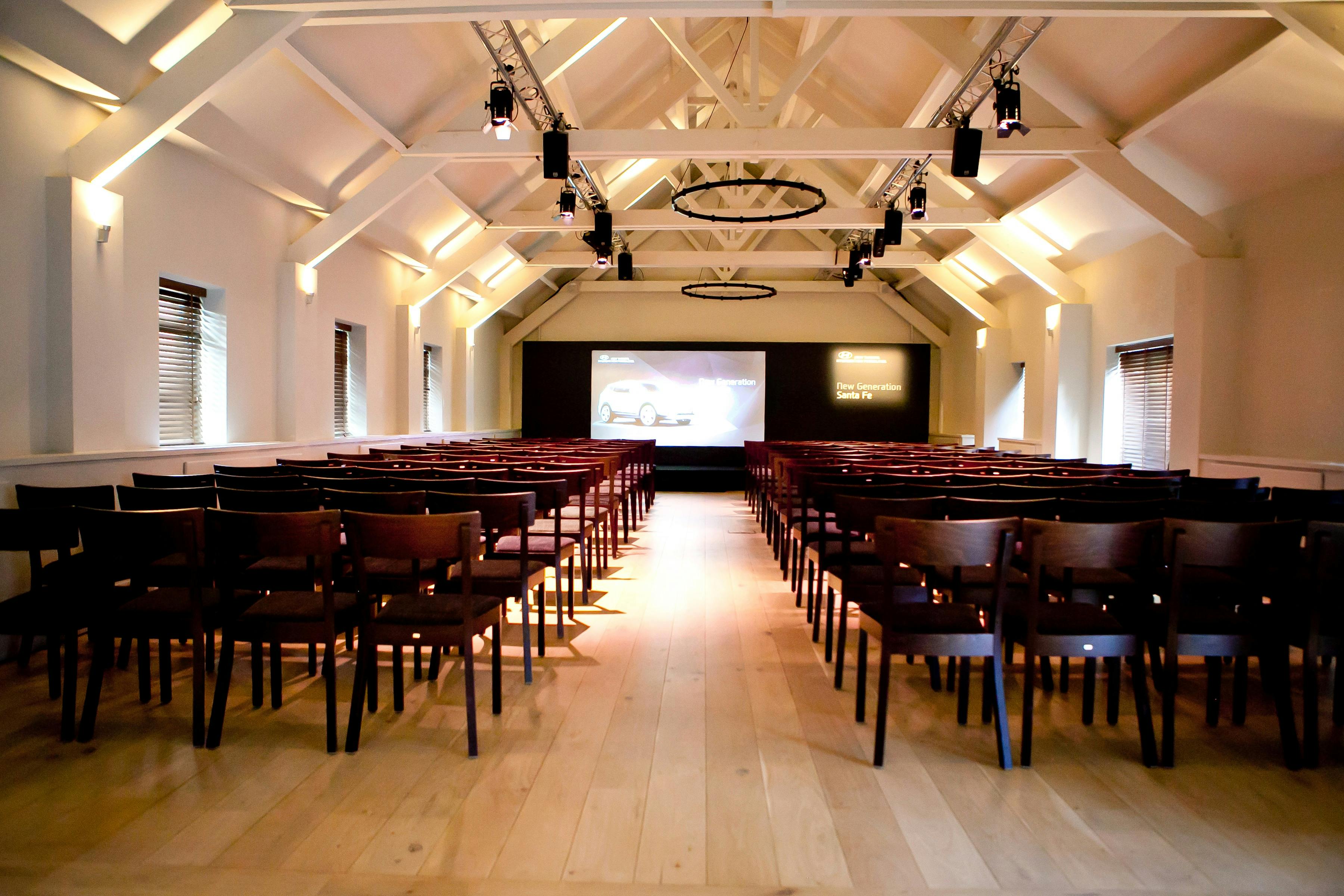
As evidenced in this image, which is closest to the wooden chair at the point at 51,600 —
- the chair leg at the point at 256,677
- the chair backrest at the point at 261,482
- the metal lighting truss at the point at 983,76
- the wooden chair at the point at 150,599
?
the wooden chair at the point at 150,599

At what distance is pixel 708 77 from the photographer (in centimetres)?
760

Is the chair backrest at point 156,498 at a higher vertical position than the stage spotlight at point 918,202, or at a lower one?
lower

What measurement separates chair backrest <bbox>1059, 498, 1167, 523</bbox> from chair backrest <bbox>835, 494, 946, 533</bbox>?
49cm

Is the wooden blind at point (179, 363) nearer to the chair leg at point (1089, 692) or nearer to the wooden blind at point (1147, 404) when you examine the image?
the chair leg at point (1089, 692)

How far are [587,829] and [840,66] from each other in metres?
9.28

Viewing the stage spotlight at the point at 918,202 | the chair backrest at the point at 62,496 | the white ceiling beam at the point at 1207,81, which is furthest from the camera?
the stage spotlight at the point at 918,202

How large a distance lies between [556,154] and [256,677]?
5.24m

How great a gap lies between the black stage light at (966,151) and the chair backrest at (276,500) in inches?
228

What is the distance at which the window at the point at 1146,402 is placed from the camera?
26.8 ft

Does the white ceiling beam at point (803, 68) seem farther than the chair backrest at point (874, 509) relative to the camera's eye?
Yes

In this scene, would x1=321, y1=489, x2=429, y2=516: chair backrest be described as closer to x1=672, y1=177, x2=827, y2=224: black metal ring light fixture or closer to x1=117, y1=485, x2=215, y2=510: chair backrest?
x1=117, y1=485, x2=215, y2=510: chair backrest

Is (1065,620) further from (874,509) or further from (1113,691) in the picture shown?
(874,509)

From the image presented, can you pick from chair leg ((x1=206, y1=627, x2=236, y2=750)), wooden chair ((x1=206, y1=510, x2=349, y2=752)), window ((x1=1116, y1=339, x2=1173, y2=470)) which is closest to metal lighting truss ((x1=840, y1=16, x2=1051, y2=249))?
window ((x1=1116, y1=339, x2=1173, y2=470))

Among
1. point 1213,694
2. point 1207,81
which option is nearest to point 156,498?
point 1213,694
